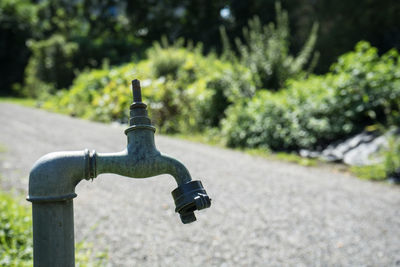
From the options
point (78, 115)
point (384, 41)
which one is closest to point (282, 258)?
point (78, 115)

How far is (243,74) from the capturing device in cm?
712

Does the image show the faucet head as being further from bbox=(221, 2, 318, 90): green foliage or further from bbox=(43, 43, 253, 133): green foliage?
bbox=(221, 2, 318, 90): green foliage

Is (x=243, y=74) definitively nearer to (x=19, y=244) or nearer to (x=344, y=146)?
(x=344, y=146)

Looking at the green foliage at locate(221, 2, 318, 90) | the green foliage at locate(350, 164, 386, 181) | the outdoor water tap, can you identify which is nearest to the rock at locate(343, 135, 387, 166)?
the green foliage at locate(350, 164, 386, 181)

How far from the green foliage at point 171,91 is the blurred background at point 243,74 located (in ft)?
0.09

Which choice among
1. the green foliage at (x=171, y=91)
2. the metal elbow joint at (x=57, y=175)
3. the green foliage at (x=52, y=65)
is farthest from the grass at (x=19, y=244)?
the green foliage at (x=52, y=65)

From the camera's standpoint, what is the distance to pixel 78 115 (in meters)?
9.65

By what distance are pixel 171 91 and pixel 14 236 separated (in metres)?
5.85

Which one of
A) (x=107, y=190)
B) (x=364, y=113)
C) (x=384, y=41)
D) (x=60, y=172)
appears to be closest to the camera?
(x=60, y=172)

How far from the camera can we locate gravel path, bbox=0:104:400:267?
2.56 meters

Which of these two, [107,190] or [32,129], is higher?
[32,129]

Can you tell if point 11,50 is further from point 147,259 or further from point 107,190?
point 147,259

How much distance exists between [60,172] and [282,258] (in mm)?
1972

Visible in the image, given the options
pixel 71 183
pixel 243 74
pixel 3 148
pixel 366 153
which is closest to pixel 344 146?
pixel 366 153
